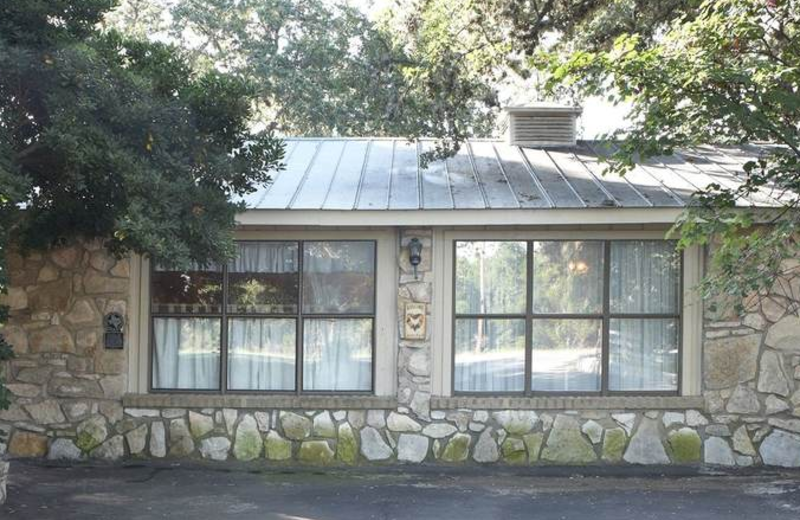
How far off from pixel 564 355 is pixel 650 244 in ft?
4.57

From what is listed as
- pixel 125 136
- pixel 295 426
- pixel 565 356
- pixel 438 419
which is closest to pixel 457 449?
pixel 438 419

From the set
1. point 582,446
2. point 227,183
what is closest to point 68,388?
point 227,183

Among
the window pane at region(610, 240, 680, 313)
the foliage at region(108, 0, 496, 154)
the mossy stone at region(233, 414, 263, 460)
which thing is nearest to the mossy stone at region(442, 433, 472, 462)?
the mossy stone at region(233, 414, 263, 460)

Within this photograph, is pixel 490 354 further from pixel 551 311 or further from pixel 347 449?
pixel 347 449

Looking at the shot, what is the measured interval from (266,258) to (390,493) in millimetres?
2735

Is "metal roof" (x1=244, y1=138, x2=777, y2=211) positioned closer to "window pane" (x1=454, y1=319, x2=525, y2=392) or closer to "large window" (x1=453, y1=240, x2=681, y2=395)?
"large window" (x1=453, y1=240, x2=681, y2=395)

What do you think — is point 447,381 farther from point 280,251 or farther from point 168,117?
point 168,117

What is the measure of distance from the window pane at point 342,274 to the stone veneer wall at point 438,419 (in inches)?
16.0

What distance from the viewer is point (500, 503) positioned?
8.19m

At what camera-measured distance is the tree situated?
21.7 ft

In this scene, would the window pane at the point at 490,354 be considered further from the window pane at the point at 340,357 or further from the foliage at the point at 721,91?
the foliage at the point at 721,91

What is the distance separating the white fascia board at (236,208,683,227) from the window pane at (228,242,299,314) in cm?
67

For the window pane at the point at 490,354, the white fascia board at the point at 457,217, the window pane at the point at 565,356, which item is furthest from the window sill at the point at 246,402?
the white fascia board at the point at 457,217

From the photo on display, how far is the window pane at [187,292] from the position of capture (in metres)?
9.91
